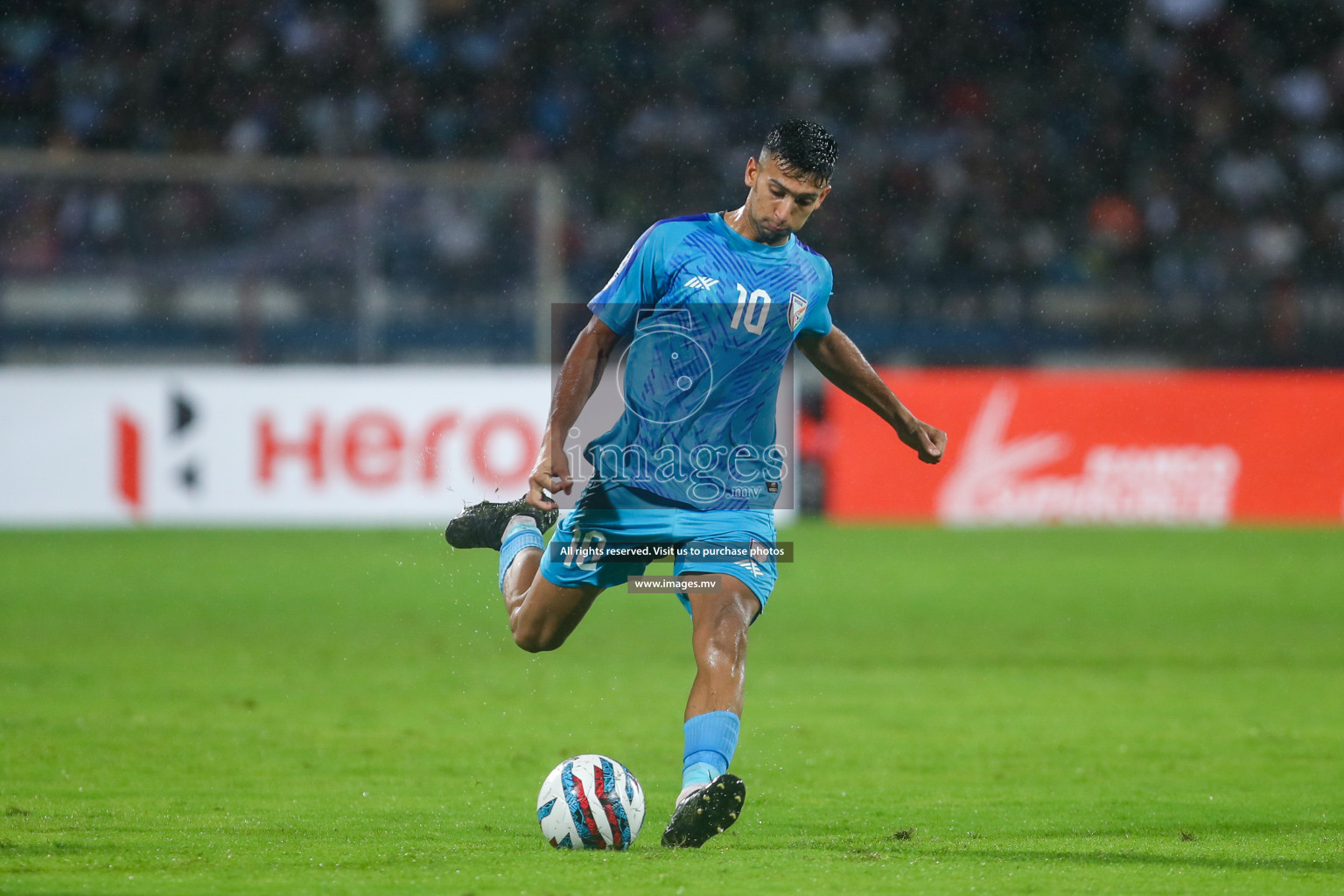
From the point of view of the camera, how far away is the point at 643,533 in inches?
196

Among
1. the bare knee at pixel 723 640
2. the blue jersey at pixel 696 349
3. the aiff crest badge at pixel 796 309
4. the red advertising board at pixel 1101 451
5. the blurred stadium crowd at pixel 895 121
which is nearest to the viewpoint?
the bare knee at pixel 723 640

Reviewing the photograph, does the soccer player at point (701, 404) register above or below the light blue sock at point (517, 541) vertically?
above

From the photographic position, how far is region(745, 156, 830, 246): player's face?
4844mm

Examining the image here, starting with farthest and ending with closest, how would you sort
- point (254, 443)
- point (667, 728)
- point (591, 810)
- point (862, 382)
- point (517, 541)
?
point (254, 443), point (667, 728), point (517, 541), point (862, 382), point (591, 810)

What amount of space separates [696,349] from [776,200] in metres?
0.51

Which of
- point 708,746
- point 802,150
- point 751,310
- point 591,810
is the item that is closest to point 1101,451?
point 751,310

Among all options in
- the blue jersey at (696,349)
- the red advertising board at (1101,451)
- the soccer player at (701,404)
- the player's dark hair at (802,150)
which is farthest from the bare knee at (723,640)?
the red advertising board at (1101,451)

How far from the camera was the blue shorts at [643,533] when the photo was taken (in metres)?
4.93

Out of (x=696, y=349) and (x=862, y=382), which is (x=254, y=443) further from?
(x=696, y=349)

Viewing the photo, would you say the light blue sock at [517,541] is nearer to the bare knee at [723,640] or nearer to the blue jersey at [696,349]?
the blue jersey at [696,349]

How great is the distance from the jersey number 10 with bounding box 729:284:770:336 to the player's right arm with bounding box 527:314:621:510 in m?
0.39

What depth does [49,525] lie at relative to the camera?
51.8ft

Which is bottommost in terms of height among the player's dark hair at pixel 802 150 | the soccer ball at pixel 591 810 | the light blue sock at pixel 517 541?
the soccer ball at pixel 591 810

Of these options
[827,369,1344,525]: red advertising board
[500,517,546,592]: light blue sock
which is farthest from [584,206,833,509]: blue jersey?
[827,369,1344,525]: red advertising board
